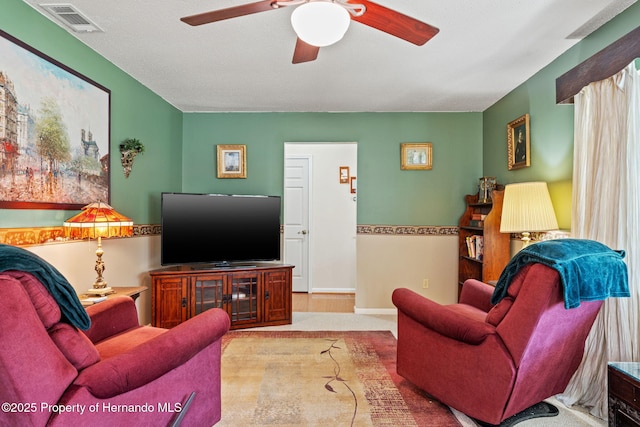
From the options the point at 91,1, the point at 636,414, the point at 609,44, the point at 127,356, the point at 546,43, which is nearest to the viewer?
the point at 127,356

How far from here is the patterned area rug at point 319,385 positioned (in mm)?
2090

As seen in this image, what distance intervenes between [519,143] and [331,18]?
2.63 m

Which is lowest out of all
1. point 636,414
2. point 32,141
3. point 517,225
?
point 636,414

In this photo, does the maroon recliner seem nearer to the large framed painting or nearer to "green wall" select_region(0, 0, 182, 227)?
the large framed painting

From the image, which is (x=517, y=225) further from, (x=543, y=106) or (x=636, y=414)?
(x=636, y=414)

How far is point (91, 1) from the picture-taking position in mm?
2160

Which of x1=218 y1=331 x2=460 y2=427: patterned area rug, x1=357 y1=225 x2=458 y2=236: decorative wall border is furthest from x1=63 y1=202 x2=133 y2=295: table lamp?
x1=357 y1=225 x2=458 y2=236: decorative wall border

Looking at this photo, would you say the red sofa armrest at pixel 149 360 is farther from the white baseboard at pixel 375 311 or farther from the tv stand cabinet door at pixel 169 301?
the white baseboard at pixel 375 311

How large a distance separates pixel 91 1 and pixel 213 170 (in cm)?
240

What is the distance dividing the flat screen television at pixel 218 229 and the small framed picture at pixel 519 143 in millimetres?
2409

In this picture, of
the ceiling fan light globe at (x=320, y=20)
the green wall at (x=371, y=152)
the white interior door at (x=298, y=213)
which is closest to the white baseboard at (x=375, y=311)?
the green wall at (x=371, y=152)

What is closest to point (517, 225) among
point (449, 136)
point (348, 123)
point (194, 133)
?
point (449, 136)

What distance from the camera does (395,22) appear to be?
5.81ft

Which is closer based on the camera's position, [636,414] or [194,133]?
[636,414]
